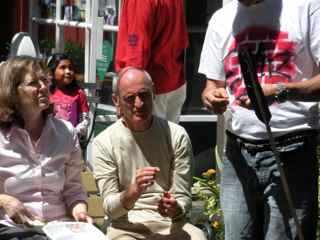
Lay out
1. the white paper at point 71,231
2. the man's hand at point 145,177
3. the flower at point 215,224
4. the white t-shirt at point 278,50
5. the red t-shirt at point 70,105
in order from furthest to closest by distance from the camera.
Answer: the red t-shirt at point 70,105, the flower at point 215,224, the man's hand at point 145,177, the white paper at point 71,231, the white t-shirt at point 278,50

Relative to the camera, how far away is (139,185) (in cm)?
381

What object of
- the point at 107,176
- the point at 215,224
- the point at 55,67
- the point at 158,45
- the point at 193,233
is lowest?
the point at 215,224

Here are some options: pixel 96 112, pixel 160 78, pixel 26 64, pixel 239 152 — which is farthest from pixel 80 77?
pixel 239 152

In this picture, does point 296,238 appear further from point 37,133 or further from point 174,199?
point 37,133

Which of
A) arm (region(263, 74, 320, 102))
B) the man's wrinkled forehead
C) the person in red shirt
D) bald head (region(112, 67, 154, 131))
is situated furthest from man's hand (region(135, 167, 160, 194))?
the person in red shirt

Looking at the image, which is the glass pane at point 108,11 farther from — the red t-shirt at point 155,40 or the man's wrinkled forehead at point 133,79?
the man's wrinkled forehead at point 133,79

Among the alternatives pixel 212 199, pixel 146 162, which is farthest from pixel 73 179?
pixel 212 199

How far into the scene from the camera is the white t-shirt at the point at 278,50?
349 cm

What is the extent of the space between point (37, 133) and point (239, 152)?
1.04m

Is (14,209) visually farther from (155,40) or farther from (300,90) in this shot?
(155,40)

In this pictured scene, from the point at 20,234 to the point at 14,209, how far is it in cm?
19

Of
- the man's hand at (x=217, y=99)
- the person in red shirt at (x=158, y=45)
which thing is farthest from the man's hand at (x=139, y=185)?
the person in red shirt at (x=158, y=45)

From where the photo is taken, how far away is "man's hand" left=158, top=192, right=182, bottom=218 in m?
3.96

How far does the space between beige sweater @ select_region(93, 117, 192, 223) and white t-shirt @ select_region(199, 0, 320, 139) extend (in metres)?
0.60
